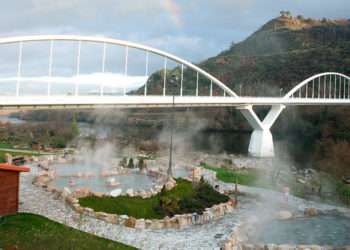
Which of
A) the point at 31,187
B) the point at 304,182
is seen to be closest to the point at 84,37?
the point at 31,187

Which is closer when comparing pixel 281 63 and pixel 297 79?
pixel 297 79

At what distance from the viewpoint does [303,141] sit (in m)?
36.3

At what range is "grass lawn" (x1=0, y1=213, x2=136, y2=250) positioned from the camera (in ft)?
24.3

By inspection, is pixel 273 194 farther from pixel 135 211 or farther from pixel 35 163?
pixel 35 163

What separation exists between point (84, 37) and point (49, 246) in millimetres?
9653

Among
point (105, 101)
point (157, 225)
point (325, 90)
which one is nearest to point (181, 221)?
point (157, 225)

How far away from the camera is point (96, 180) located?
14.9 m

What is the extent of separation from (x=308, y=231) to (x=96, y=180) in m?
8.39

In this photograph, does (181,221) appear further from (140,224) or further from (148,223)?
(140,224)

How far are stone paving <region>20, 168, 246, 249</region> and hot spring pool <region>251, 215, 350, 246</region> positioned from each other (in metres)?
0.96

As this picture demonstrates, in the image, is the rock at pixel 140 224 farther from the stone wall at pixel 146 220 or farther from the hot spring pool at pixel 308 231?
the hot spring pool at pixel 308 231

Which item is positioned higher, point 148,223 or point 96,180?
point 96,180

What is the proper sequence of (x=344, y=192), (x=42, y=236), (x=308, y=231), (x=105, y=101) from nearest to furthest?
(x=42, y=236), (x=308, y=231), (x=344, y=192), (x=105, y=101)

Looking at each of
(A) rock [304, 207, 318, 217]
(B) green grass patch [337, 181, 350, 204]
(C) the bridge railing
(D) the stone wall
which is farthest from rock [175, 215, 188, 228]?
(C) the bridge railing
